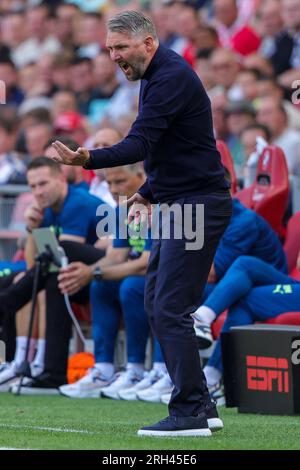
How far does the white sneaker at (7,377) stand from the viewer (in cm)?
928

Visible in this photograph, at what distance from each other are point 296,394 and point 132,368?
2.08 meters

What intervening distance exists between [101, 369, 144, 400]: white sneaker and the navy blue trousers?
2.86 m

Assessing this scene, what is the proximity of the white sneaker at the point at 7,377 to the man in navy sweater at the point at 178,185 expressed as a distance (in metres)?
3.57

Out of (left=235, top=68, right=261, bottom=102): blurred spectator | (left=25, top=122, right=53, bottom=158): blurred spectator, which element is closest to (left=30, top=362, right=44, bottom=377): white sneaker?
(left=25, top=122, right=53, bottom=158): blurred spectator

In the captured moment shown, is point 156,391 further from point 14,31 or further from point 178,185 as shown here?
point 14,31

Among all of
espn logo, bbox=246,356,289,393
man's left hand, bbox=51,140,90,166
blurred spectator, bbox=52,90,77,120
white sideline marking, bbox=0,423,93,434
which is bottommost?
white sideline marking, bbox=0,423,93,434

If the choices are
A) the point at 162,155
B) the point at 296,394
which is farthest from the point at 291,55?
the point at 162,155

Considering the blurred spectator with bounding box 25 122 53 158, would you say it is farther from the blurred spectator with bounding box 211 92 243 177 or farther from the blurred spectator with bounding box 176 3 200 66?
the blurred spectator with bounding box 211 92 243 177

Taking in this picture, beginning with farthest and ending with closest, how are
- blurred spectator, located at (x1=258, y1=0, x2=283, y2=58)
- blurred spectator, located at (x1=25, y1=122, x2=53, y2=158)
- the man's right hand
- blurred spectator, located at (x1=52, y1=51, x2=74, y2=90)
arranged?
blurred spectator, located at (x1=52, y1=51, x2=74, y2=90) → blurred spectator, located at (x1=25, y1=122, x2=53, y2=158) → blurred spectator, located at (x1=258, y1=0, x2=283, y2=58) → the man's right hand

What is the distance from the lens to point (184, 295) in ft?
19.0

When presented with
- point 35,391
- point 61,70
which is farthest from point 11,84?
point 35,391

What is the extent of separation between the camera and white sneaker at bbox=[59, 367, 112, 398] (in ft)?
29.0

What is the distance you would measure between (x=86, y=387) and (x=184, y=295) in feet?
10.5
